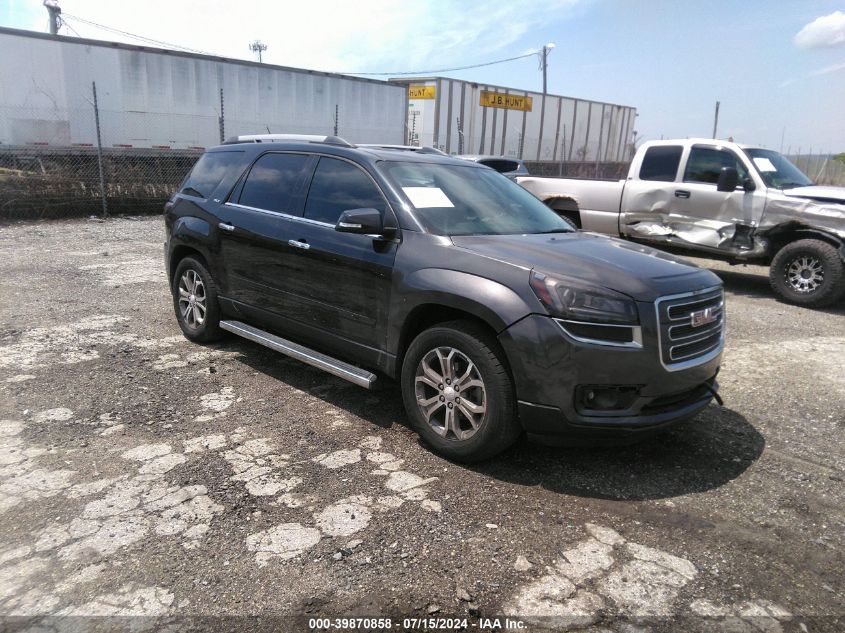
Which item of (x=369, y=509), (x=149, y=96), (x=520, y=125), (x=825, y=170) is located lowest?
(x=369, y=509)

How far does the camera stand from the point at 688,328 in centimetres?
338

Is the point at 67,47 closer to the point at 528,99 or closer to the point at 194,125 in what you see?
the point at 194,125

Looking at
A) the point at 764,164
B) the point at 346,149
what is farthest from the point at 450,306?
the point at 764,164

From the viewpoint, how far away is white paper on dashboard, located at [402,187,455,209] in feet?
13.0

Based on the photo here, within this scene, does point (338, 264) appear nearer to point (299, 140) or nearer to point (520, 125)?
point (299, 140)

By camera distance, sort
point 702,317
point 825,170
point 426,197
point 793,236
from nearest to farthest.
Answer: point 702,317 < point 426,197 < point 793,236 < point 825,170

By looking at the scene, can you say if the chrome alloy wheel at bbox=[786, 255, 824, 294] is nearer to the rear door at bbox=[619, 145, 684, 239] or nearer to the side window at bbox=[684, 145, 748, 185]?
the side window at bbox=[684, 145, 748, 185]

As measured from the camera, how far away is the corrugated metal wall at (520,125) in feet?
78.1

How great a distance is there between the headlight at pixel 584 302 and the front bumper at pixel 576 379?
0.08 m

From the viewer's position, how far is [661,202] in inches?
351

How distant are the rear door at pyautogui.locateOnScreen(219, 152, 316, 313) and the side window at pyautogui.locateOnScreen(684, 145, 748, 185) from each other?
636 cm

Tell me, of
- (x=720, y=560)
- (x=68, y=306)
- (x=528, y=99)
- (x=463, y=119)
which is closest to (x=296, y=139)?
(x=68, y=306)

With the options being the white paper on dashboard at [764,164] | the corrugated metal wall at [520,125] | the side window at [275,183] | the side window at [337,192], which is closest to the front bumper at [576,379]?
the side window at [337,192]

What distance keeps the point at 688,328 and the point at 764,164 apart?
6463 mm
